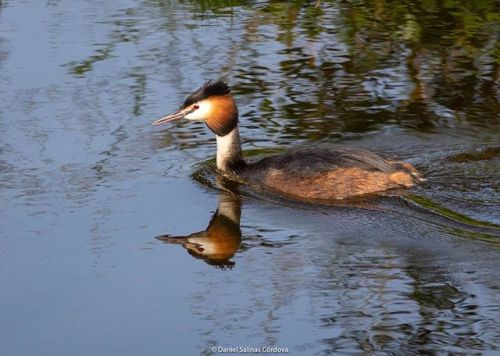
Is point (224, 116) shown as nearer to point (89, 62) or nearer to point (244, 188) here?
point (244, 188)

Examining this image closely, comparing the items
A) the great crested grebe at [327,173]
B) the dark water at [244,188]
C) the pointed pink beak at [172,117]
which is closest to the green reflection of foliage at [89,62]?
the dark water at [244,188]

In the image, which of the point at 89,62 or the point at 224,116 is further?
the point at 89,62

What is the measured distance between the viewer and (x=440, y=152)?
9.12m

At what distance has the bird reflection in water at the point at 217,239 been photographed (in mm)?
7312

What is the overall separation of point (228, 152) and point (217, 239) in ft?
4.96

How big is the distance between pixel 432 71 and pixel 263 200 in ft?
9.87

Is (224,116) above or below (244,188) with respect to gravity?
above

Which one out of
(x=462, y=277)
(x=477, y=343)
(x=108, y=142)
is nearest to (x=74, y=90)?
(x=108, y=142)

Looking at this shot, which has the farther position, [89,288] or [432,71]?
[432,71]

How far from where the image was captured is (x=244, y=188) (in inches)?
347

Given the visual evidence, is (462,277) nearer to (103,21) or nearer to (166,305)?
(166,305)

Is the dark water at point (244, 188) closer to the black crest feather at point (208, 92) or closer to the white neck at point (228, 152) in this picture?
the white neck at point (228, 152)

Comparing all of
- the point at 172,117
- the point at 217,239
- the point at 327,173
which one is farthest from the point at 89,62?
the point at 217,239

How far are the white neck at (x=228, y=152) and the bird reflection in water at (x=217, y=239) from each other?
77 centimetres
